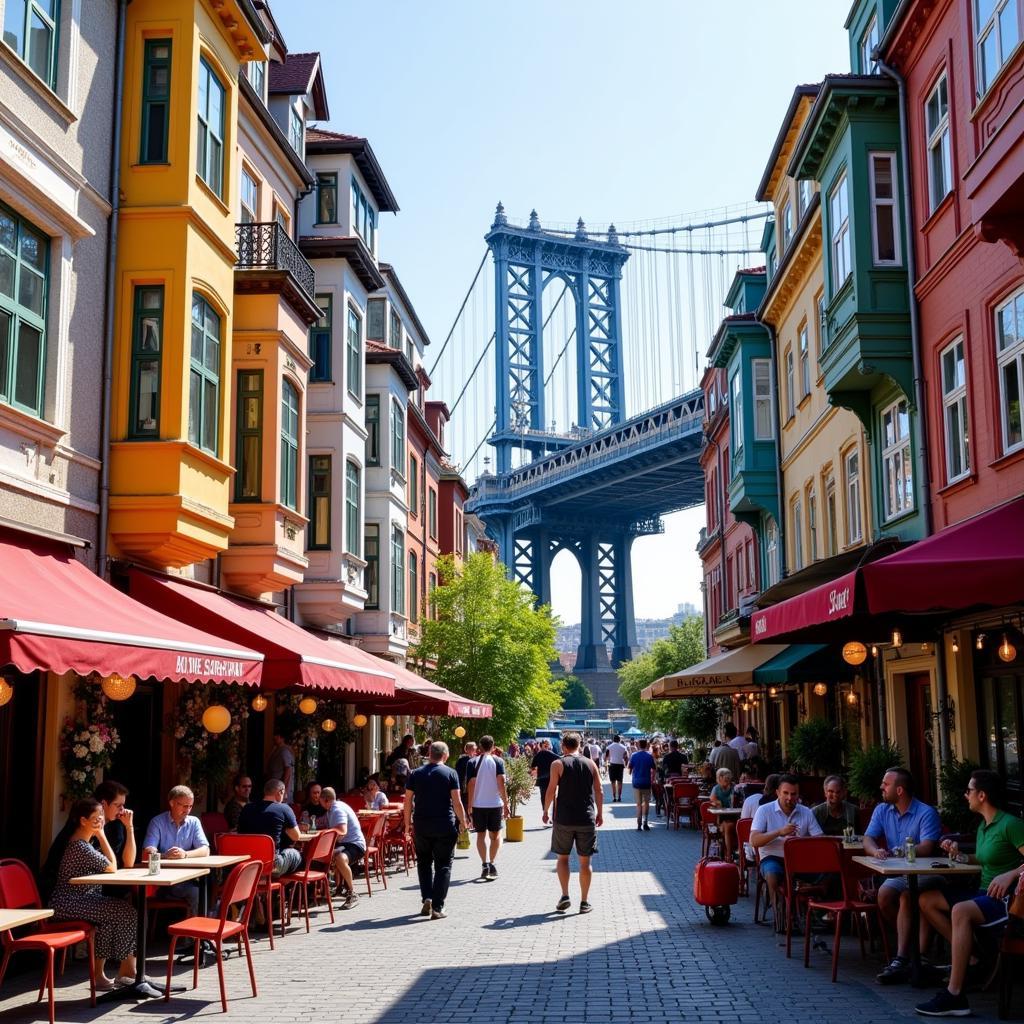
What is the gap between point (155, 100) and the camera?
13.0 m

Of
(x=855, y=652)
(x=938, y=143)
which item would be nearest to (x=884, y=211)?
(x=938, y=143)

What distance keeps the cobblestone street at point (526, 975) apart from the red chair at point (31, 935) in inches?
15.7

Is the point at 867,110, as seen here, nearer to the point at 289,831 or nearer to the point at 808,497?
the point at 808,497

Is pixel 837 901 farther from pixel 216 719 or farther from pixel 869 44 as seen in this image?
pixel 869 44

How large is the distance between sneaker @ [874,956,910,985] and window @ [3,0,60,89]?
9735 millimetres

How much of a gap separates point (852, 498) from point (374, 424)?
12.1 m

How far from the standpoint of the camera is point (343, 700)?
19781mm

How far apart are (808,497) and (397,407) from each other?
34.2ft

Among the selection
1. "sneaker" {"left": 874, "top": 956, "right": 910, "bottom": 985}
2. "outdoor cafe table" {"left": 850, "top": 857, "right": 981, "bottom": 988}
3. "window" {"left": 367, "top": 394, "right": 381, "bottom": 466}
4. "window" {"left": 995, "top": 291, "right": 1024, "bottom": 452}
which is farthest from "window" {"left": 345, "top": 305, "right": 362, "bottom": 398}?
"sneaker" {"left": 874, "top": 956, "right": 910, "bottom": 985}

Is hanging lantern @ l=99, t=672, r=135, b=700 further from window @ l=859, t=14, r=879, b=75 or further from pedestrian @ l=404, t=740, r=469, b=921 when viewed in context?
window @ l=859, t=14, r=879, b=75

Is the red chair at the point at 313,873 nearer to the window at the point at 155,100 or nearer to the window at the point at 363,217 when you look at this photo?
the window at the point at 155,100

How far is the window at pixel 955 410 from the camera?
534 inches

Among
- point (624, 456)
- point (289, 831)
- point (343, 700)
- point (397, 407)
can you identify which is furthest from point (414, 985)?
point (624, 456)

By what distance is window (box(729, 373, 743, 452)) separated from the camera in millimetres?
26844
